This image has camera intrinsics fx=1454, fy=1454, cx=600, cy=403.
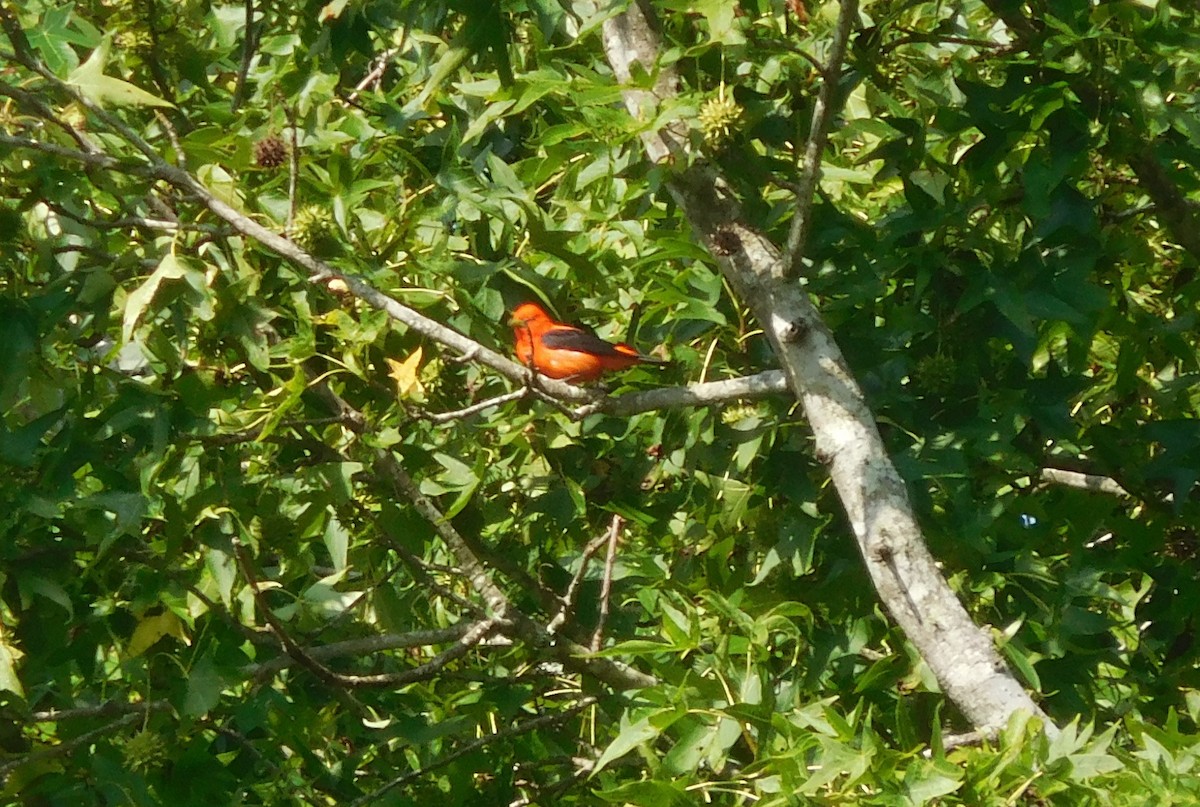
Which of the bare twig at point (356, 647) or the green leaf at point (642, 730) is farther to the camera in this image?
the bare twig at point (356, 647)

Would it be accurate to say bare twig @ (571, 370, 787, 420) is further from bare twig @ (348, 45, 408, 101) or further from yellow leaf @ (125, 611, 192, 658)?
bare twig @ (348, 45, 408, 101)

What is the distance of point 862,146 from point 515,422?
1645 mm

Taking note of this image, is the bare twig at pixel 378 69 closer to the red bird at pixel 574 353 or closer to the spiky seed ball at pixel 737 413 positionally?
the red bird at pixel 574 353

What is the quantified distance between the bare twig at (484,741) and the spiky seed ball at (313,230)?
4.54 ft

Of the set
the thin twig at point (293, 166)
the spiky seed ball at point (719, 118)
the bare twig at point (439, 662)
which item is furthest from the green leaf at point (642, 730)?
the thin twig at point (293, 166)

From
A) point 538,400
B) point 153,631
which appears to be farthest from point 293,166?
point 153,631

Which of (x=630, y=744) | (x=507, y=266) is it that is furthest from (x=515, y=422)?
(x=630, y=744)

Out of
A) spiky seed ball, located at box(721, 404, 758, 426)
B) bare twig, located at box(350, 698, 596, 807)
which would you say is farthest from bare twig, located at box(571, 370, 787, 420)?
bare twig, located at box(350, 698, 596, 807)

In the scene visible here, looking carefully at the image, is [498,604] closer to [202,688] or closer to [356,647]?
[356,647]

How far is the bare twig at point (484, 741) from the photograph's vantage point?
149 inches

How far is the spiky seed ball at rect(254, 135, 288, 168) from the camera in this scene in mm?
3682

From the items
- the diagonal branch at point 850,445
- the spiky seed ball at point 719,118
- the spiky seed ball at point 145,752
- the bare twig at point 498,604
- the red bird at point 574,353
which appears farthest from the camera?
the red bird at point 574,353

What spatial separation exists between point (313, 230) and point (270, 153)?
0.37 meters

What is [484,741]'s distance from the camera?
3.87 m
